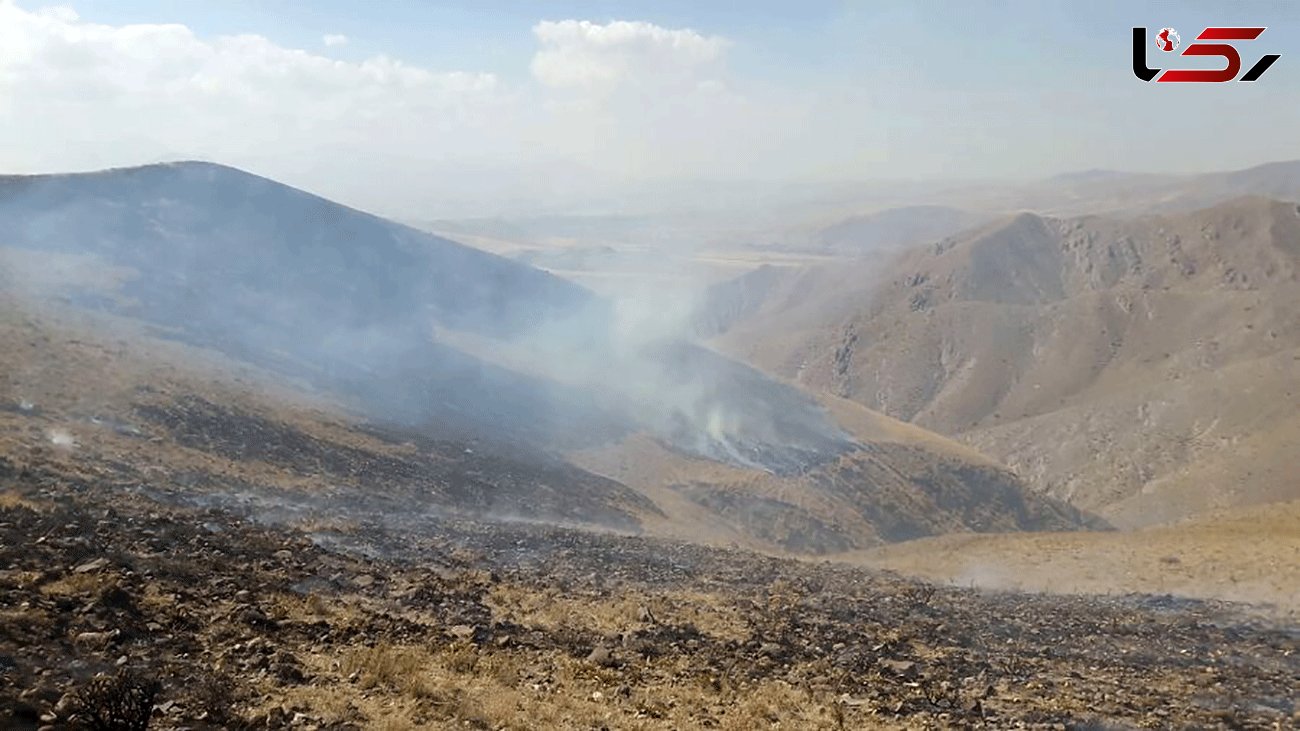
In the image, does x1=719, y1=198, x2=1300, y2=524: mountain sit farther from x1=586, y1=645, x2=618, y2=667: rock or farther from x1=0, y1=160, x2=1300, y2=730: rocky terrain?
x1=586, y1=645, x2=618, y2=667: rock

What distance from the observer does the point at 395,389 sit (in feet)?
123

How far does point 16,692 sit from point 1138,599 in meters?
21.0

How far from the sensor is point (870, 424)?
57375 mm

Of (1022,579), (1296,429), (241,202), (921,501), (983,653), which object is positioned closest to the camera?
(983,653)

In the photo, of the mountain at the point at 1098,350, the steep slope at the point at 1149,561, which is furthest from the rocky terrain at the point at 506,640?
the mountain at the point at 1098,350

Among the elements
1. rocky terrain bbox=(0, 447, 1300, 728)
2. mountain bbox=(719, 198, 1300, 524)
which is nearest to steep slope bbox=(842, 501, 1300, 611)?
rocky terrain bbox=(0, 447, 1300, 728)

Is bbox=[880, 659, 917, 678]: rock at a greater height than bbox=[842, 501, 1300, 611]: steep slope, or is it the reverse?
bbox=[880, 659, 917, 678]: rock

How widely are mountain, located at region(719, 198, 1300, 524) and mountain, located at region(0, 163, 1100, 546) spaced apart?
87.6 ft

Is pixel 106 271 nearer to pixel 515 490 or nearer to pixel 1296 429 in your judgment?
pixel 515 490

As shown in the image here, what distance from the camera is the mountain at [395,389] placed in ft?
82.3

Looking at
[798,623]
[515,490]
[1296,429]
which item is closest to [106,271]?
[515,490]

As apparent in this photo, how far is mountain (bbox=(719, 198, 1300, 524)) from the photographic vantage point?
72938 millimetres

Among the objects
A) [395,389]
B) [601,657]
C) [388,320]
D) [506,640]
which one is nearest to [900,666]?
[601,657]

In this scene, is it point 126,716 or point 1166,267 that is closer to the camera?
point 126,716
